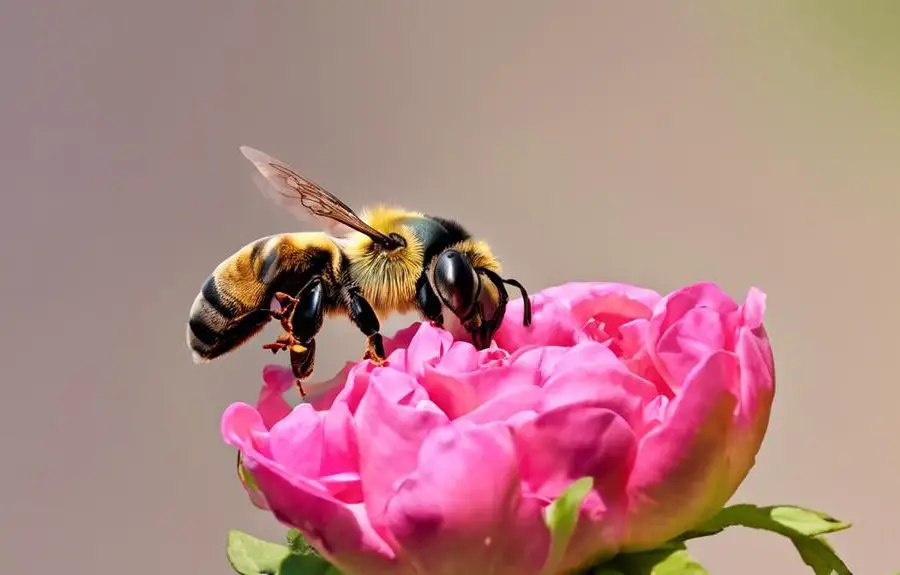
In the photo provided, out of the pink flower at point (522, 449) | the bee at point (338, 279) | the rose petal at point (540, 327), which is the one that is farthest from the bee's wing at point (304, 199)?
the pink flower at point (522, 449)

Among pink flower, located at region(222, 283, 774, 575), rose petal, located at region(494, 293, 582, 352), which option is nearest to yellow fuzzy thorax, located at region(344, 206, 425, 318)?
rose petal, located at region(494, 293, 582, 352)

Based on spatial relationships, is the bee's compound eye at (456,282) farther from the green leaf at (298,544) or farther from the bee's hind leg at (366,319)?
the green leaf at (298,544)

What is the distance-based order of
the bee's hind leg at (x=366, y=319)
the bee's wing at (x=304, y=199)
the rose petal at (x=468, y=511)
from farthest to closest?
the bee's wing at (x=304, y=199), the bee's hind leg at (x=366, y=319), the rose petal at (x=468, y=511)

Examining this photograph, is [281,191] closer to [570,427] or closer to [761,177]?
[570,427]

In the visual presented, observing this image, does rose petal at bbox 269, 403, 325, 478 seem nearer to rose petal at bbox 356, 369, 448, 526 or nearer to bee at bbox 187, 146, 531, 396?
rose petal at bbox 356, 369, 448, 526

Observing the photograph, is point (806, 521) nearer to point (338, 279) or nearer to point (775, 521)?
point (775, 521)
